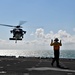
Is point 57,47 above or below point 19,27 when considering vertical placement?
below

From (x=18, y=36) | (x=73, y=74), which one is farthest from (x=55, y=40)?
(x=18, y=36)

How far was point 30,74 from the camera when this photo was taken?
65.9 ft

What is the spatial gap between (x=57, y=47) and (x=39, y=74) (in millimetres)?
8867

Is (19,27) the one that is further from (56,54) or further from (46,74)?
(46,74)

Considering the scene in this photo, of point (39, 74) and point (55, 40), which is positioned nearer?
point (39, 74)

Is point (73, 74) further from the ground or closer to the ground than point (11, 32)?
closer to the ground

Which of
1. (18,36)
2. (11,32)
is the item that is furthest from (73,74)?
(11,32)

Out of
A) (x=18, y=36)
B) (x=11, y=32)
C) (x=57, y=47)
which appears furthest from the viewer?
(x=11, y=32)

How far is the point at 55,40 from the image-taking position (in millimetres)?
28984

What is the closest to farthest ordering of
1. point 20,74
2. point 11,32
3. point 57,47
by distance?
1. point 20,74
2. point 57,47
3. point 11,32

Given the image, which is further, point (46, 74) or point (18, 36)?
point (18, 36)

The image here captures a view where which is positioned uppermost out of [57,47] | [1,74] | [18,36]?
[18,36]

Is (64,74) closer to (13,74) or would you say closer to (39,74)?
(39,74)

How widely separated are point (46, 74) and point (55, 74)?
585 millimetres
